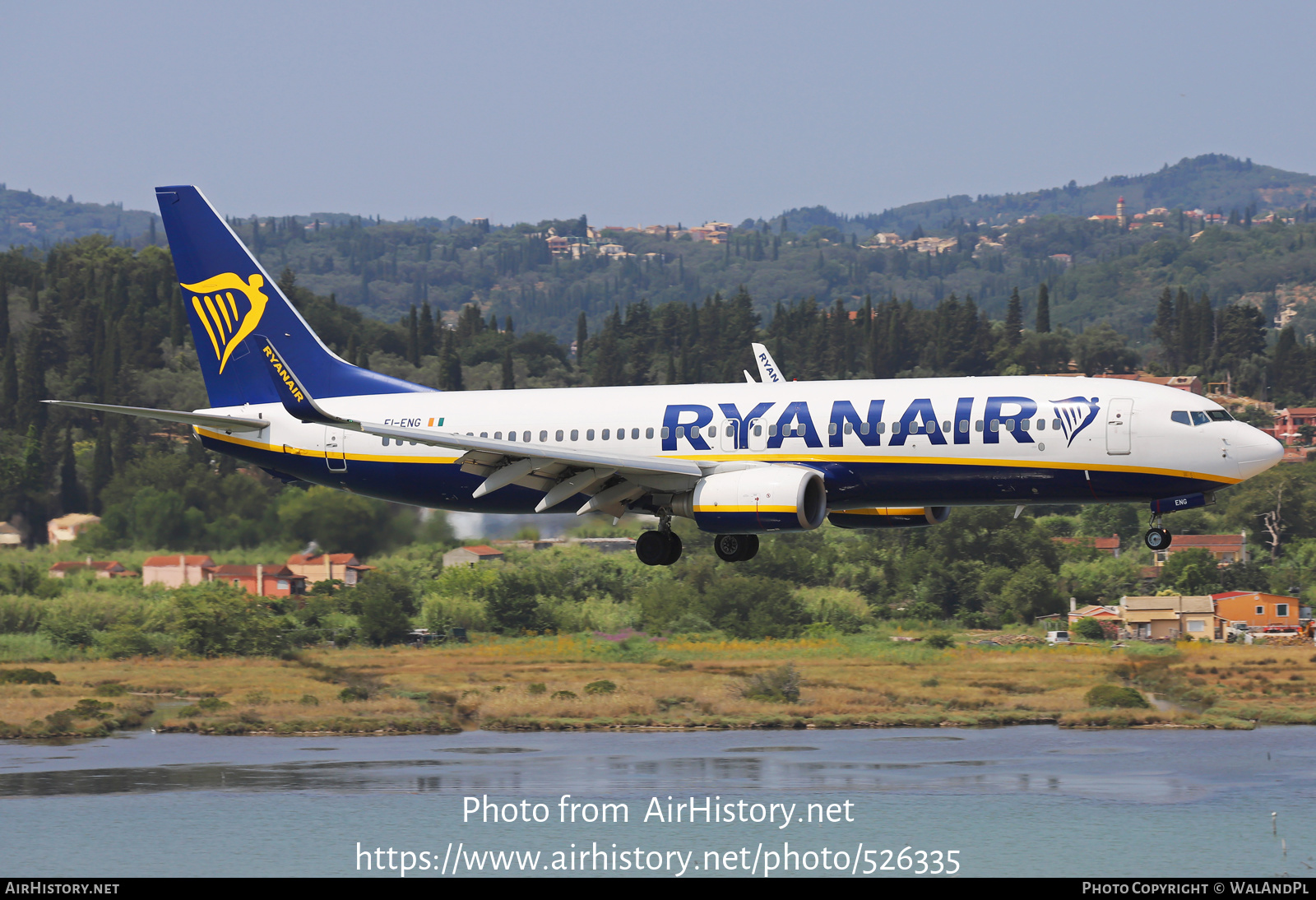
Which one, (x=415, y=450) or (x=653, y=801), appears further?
(x=653, y=801)

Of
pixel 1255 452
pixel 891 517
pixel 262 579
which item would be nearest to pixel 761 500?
pixel 891 517

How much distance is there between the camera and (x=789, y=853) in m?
102

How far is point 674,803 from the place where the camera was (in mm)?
108188

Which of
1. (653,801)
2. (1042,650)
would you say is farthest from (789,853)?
(1042,650)

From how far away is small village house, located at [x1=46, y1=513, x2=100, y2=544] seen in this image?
438 ft

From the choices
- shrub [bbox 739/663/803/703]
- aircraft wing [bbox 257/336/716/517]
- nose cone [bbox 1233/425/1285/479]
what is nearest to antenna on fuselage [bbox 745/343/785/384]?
aircraft wing [bbox 257/336/716/517]

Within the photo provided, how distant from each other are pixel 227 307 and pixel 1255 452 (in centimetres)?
3682

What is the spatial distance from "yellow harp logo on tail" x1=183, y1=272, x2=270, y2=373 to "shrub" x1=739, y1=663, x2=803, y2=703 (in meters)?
83.2

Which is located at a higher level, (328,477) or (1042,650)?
(328,477)

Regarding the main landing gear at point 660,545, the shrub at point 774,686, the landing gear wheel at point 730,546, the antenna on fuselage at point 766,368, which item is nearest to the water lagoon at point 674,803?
the shrub at point 774,686

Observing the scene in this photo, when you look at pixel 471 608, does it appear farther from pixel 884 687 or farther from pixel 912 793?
pixel 912 793

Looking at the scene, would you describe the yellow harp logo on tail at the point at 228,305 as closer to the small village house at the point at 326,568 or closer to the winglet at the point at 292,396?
the winglet at the point at 292,396

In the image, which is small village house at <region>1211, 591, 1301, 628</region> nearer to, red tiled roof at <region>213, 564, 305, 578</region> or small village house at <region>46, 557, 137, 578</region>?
red tiled roof at <region>213, 564, 305, 578</region>

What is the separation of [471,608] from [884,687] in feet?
120
